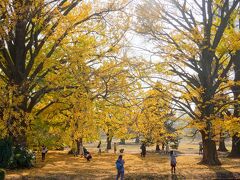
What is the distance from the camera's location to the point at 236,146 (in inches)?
1258

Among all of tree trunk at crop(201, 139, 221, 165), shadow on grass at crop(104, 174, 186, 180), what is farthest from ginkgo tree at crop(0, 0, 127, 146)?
tree trunk at crop(201, 139, 221, 165)

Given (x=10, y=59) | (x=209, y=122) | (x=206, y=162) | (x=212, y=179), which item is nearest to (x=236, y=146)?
(x=206, y=162)

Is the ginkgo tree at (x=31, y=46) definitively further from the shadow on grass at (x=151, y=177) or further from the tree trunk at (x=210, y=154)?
the tree trunk at (x=210, y=154)

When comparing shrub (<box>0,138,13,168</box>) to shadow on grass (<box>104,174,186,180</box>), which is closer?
shadow on grass (<box>104,174,186,180</box>)

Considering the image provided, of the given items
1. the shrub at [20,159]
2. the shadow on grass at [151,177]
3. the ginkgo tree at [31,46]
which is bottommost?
the shadow on grass at [151,177]

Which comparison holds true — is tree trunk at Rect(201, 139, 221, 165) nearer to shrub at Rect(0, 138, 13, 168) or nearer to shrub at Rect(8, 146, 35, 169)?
shrub at Rect(8, 146, 35, 169)

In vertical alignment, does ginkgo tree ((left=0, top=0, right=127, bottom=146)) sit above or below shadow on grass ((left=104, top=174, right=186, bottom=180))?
above

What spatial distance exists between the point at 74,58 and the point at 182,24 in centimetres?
925

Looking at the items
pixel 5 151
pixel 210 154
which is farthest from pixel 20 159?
pixel 210 154

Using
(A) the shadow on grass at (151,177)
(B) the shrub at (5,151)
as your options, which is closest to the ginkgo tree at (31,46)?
(B) the shrub at (5,151)

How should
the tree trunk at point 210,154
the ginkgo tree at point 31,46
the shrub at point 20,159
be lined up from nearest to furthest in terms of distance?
the ginkgo tree at point 31,46, the shrub at point 20,159, the tree trunk at point 210,154

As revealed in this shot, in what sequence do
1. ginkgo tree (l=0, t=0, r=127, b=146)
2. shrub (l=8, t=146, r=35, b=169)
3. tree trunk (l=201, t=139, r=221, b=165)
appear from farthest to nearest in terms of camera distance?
tree trunk (l=201, t=139, r=221, b=165), shrub (l=8, t=146, r=35, b=169), ginkgo tree (l=0, t=0, r=127, b=146)

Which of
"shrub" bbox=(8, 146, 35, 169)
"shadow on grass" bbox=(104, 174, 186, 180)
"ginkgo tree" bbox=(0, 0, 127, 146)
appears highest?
"ginkgo tree" bbox=(0, 0, 127, 146)

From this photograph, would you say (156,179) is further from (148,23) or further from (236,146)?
(236,146)
